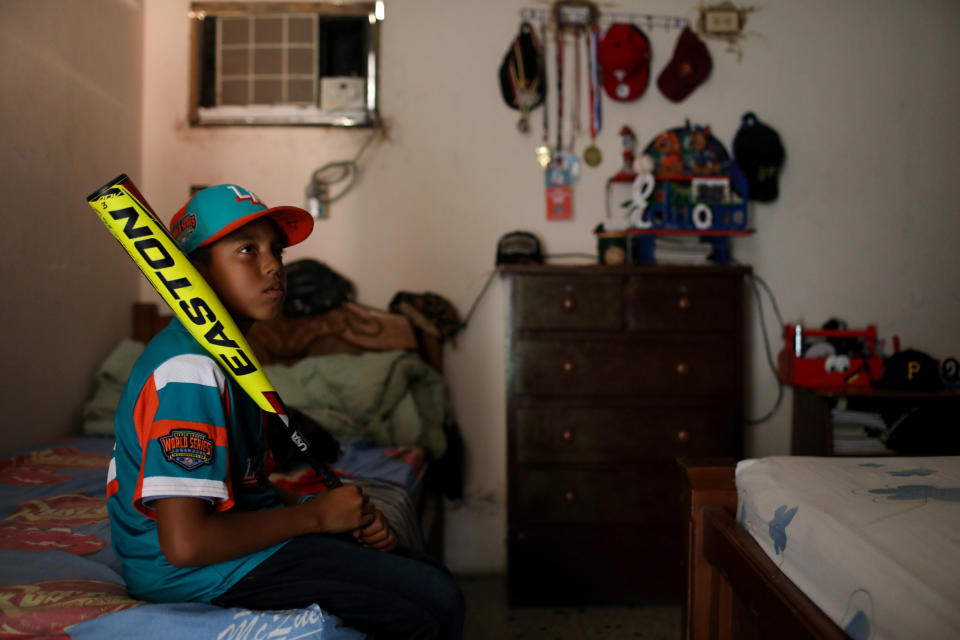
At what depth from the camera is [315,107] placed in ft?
10.4

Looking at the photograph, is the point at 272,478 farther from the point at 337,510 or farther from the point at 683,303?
the point at 683,303

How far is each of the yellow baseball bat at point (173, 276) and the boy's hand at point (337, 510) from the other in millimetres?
246

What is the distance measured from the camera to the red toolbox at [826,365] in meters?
2.92

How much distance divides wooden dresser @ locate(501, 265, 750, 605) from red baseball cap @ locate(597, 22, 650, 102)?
3.47ft

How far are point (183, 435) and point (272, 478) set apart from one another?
1027mm

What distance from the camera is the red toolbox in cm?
292

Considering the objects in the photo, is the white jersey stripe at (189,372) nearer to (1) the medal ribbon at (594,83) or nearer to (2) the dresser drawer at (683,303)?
(2) the dresser drawer at (683,303)

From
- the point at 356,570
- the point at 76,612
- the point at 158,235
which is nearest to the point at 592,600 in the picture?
the point at 356,570

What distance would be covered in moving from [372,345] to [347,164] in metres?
0.94

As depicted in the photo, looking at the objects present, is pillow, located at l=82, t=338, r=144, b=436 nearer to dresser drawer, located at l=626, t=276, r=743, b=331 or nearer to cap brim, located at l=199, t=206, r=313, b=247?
cap brim, located at l=199, t=206, r=313, b=247

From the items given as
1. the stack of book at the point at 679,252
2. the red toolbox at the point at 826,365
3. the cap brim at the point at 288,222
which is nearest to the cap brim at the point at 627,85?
the stack of book at the point at 679,252

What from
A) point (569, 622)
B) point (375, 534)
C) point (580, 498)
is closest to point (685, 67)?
point (580, 498)

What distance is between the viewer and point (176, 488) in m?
0.97

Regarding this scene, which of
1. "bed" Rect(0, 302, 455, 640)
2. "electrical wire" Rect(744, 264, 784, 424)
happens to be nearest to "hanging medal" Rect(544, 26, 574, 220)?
"bed" Rect(0, 302, 455, 640)
